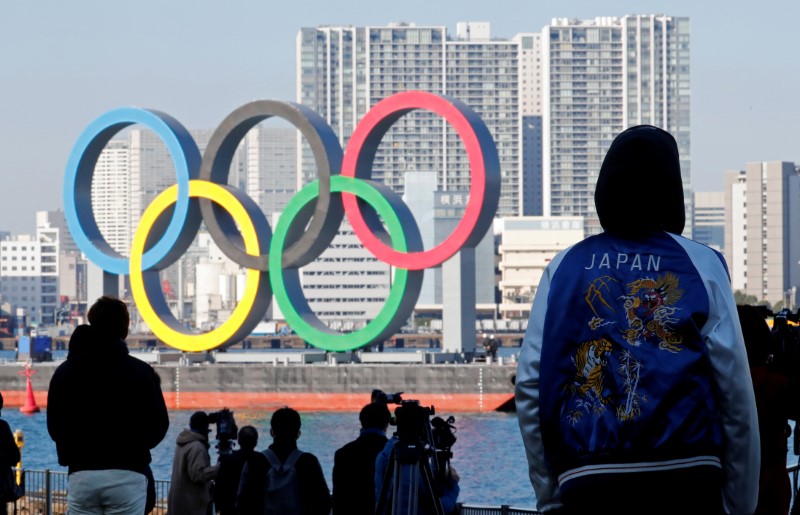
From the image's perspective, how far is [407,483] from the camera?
288 inches

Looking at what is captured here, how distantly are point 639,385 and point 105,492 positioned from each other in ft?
11.6

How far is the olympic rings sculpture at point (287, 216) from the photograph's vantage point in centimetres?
3875

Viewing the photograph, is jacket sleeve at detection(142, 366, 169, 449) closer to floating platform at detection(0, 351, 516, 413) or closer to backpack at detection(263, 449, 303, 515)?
backpack at detection(263, 449, 303, 515)

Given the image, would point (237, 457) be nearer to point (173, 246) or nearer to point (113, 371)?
point (113, 371)

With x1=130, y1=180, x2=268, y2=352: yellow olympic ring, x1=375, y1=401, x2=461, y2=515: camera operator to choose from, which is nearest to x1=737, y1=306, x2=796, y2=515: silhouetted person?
x1=375, y1=401, x2=461, y2=515: camera operator

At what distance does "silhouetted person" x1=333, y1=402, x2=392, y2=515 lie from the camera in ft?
27.6

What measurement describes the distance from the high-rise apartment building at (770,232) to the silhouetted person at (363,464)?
146880mm

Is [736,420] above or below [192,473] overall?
above

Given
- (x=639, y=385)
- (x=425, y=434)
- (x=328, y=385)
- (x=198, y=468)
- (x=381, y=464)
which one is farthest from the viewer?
(x=328, y=385)

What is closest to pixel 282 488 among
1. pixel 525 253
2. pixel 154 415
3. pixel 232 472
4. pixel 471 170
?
pixel 232 472

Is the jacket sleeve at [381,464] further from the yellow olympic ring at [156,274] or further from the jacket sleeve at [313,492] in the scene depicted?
the yellow olympic ring at [156,274]

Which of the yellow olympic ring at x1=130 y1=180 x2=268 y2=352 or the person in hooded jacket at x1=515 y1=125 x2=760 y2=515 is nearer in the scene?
the person in hooded jacket at x1=515 y1=125 x2=760 y2=515

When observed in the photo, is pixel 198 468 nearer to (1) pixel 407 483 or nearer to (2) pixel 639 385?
(1) pixel 407 483

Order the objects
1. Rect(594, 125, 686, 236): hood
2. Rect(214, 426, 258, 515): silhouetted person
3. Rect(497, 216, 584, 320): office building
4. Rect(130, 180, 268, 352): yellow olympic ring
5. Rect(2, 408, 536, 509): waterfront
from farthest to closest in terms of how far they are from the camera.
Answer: Rect(497, 216, 584, 320): office building, Rect(130, 180, 268, 352): yellow olympic ring, Rect(2, 408, 536, 509): waterfront, Rect(214, 426, 258, 515): silhouetted person, Rect(594, 125, 686, 236): hood
